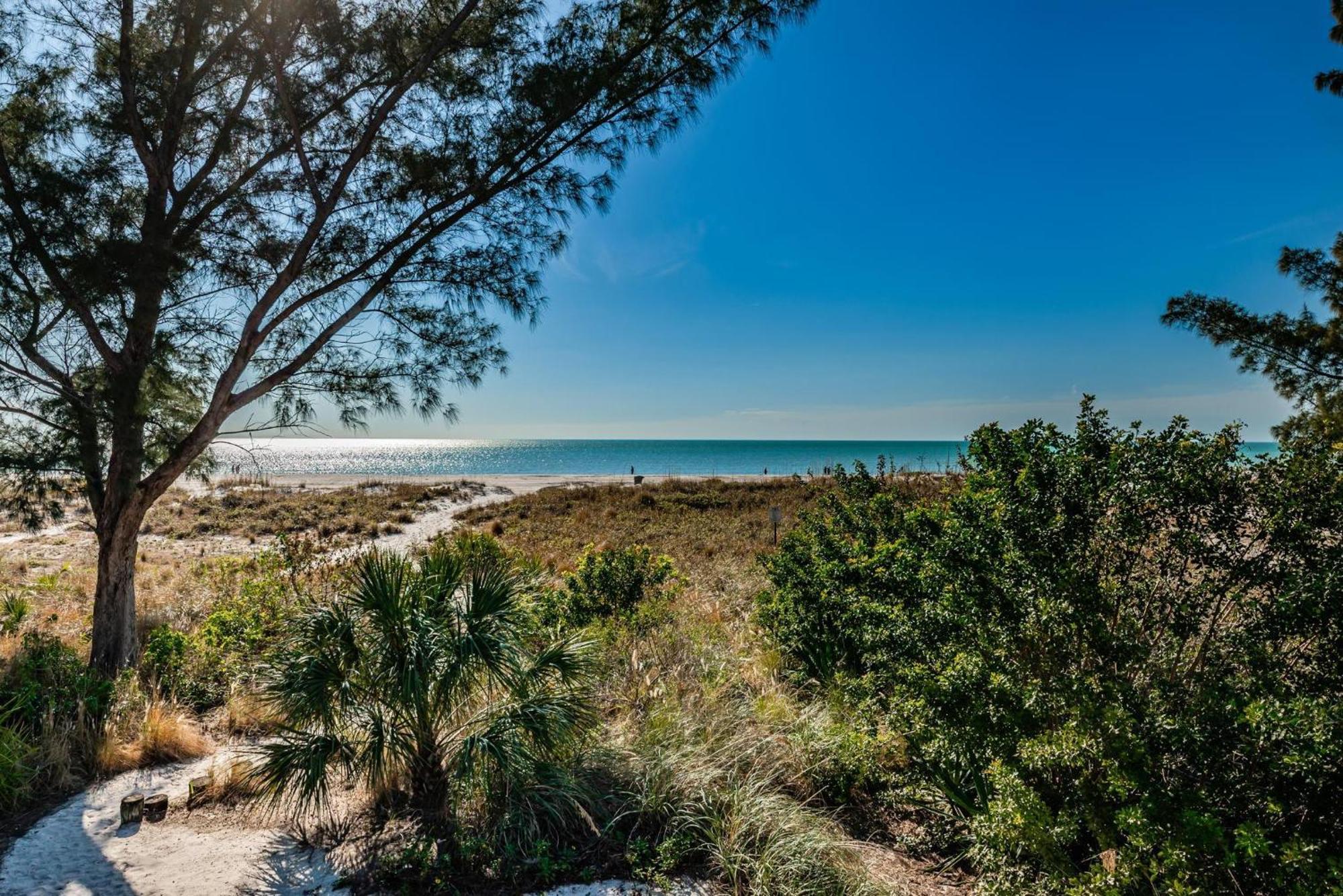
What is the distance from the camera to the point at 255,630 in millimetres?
6074

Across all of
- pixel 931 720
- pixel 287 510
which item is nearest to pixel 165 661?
pixel 931 720

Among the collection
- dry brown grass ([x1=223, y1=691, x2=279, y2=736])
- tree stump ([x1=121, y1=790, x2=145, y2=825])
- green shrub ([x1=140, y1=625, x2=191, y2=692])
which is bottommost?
dry brown grass ([x1=223, y1=691, x2=279, y2=736])

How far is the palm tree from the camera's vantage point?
3.21m

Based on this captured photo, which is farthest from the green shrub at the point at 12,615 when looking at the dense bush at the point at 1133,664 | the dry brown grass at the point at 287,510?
the dense bush at the point at 1133,664

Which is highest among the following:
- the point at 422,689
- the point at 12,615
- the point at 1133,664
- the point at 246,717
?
the point at 1133,664

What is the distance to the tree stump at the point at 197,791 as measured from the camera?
13.1 feet

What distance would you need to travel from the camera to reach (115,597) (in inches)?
232

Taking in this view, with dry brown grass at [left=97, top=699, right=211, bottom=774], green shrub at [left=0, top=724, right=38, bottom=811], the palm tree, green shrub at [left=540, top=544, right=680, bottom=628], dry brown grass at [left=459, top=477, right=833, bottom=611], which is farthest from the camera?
dry brown grass at [left=459, top=477, right=833, bottom=611]

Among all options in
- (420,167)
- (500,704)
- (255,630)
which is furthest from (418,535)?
(500,704)

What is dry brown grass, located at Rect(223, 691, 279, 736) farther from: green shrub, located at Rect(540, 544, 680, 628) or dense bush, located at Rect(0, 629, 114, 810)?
green shrub, located at Rect(540, 544, 680, 628)

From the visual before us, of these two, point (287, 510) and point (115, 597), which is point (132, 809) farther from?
point (287, 510)

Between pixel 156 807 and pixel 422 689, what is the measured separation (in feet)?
8.06

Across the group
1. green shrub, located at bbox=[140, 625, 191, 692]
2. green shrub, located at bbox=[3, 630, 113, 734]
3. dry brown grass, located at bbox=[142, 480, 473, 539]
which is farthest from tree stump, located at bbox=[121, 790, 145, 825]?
dry brown grass, located at bbox=[142, 480, 473, 539]

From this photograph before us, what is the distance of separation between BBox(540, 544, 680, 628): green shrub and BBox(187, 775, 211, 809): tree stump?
2.88m
